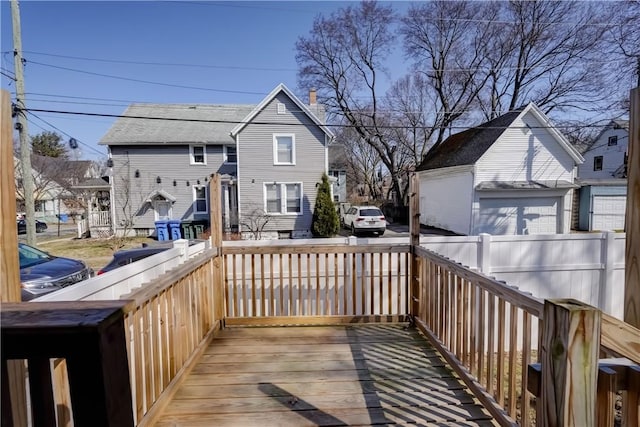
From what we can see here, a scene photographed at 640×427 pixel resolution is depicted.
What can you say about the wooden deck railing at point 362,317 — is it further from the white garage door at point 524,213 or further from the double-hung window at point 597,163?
the double-hung window at point 597,163

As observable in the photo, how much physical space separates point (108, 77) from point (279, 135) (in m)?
6.68

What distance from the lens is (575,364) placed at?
955 millimetres

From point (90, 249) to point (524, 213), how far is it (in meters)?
16.0

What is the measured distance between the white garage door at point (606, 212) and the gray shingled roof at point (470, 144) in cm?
535

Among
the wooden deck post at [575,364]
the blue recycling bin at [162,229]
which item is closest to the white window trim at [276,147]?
the blue recycling bin at [162,229]

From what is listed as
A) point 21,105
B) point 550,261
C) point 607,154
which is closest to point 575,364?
point 550,261

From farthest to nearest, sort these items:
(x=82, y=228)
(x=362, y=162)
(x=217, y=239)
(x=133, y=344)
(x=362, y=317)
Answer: (x=362, y=162), (x=82, y=228), (x=362, y=317), (x=217, y=239), (x=133, y=344)

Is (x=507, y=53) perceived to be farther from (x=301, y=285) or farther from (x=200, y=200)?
(x=301, y=285)

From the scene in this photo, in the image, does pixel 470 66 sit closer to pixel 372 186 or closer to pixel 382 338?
pixel 372 186

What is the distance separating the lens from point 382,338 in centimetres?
333

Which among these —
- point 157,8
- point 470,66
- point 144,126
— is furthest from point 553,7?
point 144,126

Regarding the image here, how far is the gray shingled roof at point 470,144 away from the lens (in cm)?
1324

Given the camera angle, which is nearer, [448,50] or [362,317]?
[362,317]

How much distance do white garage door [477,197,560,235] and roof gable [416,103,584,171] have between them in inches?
74.1
